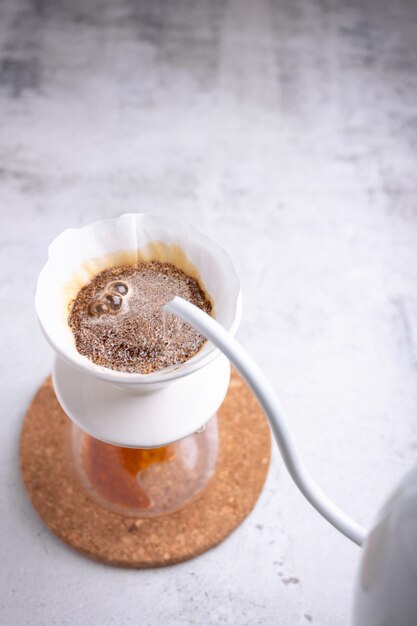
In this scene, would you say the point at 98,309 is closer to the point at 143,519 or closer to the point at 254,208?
the point at 143,519

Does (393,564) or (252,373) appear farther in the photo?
(252,373)

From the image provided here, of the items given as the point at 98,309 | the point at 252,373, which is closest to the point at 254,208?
the point at 98,309

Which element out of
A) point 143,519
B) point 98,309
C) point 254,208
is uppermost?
point 98,309

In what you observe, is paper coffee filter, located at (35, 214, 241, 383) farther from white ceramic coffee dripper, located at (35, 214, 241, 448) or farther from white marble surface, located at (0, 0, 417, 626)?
white marble surface, located at (0, 0, 417, 626)

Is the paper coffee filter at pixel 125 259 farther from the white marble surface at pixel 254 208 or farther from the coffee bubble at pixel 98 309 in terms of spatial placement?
the white marble surface at pixel 254 208

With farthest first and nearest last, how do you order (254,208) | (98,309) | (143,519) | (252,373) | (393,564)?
(254,208) < (143,519) < (98,309) < (252,373) < (393,564)
